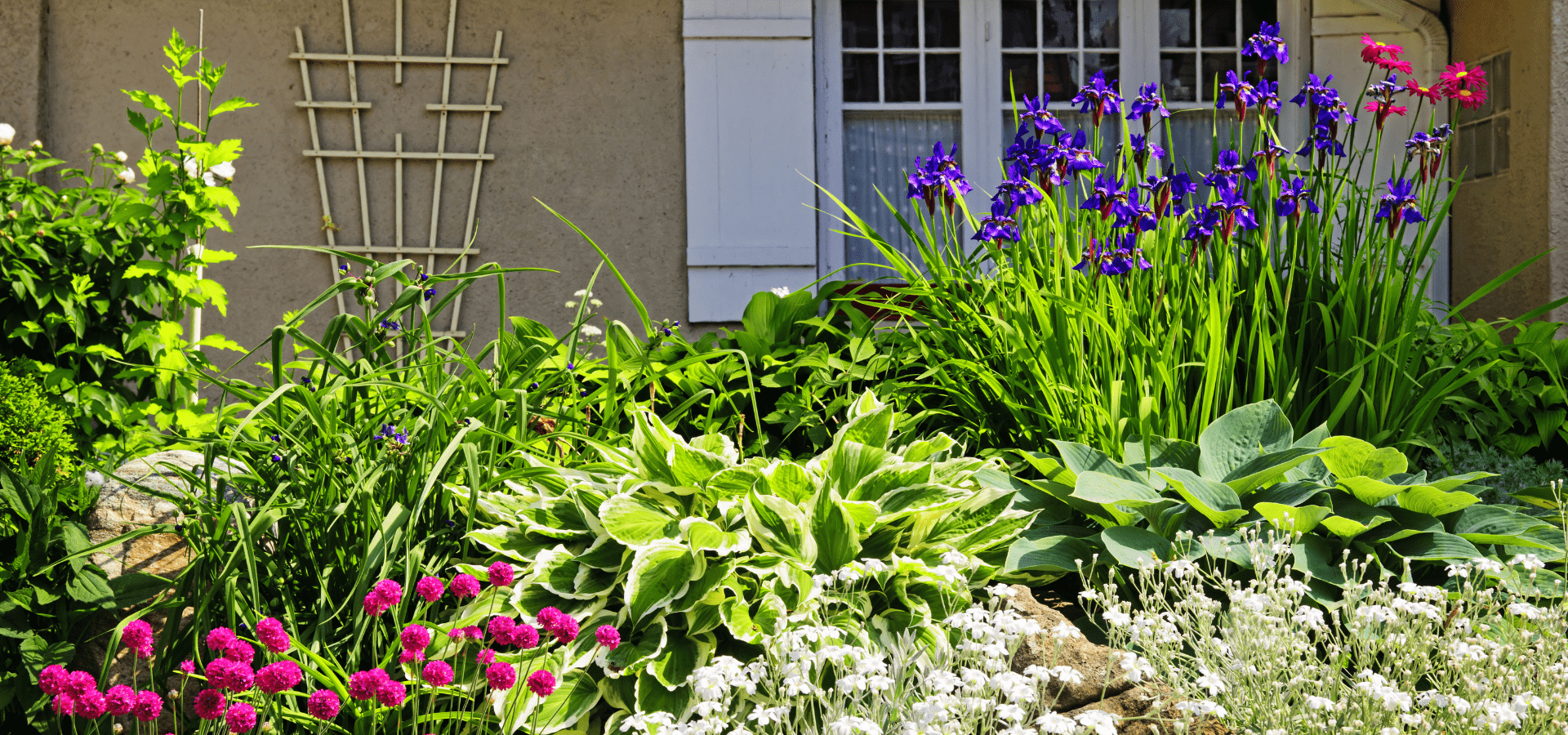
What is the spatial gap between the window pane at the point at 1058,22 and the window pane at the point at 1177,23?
41 centimetres

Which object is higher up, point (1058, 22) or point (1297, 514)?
point (1058, 22)

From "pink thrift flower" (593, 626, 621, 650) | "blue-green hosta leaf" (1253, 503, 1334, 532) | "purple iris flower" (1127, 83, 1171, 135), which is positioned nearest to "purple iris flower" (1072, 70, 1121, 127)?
"purple iris flower" (1127, 83, 1171, 135)

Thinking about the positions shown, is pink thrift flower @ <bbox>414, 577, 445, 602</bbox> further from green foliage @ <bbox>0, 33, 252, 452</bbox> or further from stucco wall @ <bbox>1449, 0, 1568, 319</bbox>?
stucco wall @ <bbox>1449, 0, 1568, 319</bbox>

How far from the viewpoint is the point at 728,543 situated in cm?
147

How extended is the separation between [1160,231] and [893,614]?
3.71 ft

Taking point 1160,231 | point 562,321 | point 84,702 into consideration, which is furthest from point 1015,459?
point 562,321

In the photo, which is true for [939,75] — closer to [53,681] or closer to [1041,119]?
[1041,119]

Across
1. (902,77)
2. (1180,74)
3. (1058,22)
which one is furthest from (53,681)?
(1180,74)

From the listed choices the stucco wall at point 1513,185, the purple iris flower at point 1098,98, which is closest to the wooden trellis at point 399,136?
the purple iris flower at point 1098,98

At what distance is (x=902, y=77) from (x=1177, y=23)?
1.26 meters

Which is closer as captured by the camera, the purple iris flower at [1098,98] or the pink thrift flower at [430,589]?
the pink thrift flower at [430,589]

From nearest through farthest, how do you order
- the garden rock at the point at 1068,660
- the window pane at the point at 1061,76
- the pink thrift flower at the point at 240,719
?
the pink thrift flower at the point at 240,719, the garden rock at the point at 1068,660, the window pane at the point at 1061,76

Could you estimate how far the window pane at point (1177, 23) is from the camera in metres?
4.27

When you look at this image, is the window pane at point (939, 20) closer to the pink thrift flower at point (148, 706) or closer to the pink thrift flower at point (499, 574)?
the pink thrift flower at point (499, 574)
